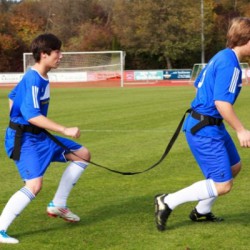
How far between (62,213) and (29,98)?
4.45 ft

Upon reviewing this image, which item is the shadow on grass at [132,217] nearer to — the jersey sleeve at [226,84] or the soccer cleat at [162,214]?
the soccer cleat at [162,214]

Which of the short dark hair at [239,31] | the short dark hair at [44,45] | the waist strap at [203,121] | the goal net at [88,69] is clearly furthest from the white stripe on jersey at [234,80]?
the goal net at [88,69]

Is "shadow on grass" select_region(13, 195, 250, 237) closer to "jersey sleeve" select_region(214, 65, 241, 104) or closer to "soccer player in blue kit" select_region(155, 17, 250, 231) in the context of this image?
"soccer player in blue kit" select_region(155, 17, 250, 231)

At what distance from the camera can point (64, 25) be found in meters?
80.9

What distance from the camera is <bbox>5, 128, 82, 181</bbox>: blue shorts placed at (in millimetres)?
5551

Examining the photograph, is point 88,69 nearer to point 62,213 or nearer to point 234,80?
point 62,213

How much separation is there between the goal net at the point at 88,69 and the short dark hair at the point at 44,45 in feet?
133

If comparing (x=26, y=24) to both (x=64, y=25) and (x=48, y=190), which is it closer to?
(x=64, y=25)

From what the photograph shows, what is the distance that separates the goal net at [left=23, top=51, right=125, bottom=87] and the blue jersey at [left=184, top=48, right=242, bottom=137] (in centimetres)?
4070

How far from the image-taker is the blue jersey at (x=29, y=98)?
213 inches

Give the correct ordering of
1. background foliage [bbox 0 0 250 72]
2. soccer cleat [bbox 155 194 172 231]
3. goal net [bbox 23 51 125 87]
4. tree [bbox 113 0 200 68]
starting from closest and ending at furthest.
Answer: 1. soccer cleat [bbox 155 194 172 231]
2. goal net [bbox 23 51 125 87]
3. background foliage [bbox 0 0 250 72]
4. tree [bbox 113 0 200 68]

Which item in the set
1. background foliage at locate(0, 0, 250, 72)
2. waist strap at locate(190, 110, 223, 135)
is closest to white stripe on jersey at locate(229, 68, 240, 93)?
waist strap at locate(190, 110, 223, 135)

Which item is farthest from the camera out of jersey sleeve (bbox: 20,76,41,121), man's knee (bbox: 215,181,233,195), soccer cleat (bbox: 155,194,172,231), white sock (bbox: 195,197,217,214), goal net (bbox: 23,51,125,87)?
goal net (bbox: 23,51,125,87)

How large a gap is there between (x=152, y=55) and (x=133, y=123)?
177ft
